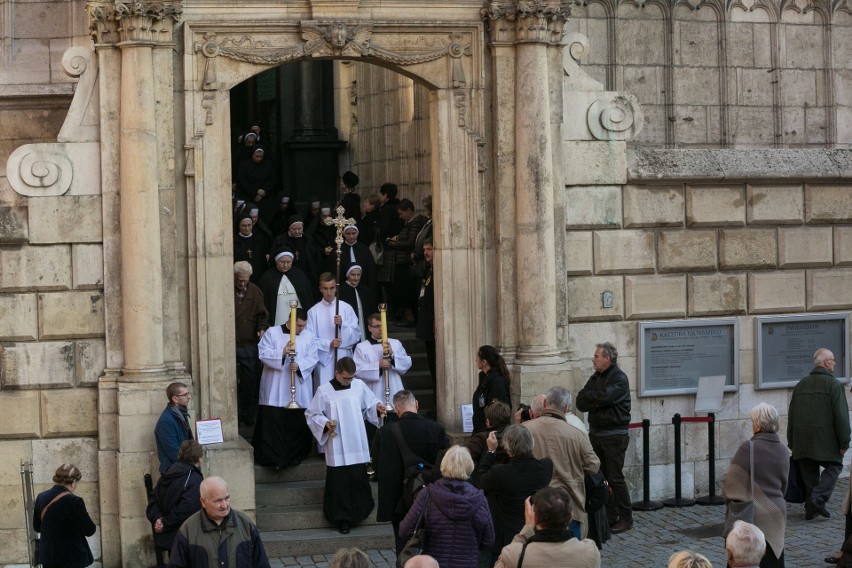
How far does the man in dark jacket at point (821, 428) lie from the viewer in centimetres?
1496

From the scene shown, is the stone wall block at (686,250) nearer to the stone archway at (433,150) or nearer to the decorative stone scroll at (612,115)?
the decorative stone scroll at (612,115)

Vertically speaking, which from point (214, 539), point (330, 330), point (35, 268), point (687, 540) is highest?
point (35, 268)

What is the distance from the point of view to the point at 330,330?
1545cm

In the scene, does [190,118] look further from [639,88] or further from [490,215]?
[639,88]

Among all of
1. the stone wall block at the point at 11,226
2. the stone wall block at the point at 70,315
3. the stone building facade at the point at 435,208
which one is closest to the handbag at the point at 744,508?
the stone building facade at the point at 435,208

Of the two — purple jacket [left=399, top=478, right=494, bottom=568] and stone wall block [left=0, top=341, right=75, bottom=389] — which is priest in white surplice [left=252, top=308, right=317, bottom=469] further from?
purple jacket [left=399, top=478, right=494, bottom=568]

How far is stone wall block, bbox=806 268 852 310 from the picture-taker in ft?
54.2

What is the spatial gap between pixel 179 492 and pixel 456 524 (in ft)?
8.22

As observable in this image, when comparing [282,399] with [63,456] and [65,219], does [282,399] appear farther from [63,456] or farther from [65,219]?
[65,219]

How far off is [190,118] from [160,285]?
1.56 meters

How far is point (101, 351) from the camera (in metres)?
14.1

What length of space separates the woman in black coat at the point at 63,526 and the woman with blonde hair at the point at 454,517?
2.56 meters

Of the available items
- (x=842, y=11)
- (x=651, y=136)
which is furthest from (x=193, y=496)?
(x=842, y=11)

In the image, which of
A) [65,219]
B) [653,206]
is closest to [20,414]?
[65,219]
